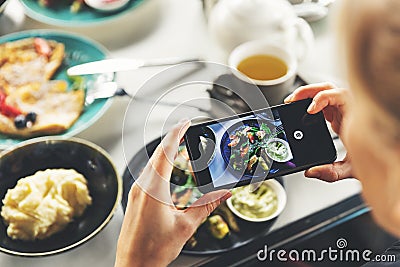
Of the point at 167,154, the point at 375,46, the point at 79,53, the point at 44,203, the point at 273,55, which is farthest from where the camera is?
the point at 79,53

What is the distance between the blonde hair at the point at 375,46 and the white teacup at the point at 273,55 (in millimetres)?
544

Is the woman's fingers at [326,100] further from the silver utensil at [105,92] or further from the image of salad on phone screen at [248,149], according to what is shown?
the silver utensil at [105,92]

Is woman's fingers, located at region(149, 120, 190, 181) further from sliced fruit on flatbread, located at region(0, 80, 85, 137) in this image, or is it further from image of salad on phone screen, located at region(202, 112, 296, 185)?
sliced fruit on flatbread, located at region(0, 80, 85, 137)

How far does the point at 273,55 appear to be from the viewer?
0.97m

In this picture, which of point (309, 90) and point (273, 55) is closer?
point (309, 90)

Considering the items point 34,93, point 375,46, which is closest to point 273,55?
point 34,93

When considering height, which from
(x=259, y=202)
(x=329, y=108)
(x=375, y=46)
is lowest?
(x=259, y=202)

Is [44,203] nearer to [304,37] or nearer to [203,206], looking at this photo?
[203,206]

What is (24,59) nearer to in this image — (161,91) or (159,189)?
(161,91)

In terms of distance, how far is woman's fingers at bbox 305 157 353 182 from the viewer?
814mm

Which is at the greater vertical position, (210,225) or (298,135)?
(298,135)

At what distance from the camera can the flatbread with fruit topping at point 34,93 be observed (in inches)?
37.9

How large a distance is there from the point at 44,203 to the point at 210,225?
0.74 feet

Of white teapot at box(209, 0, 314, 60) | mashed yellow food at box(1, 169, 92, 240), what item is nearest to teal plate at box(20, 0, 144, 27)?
white teapot at box(209, 0, 314, 60)
